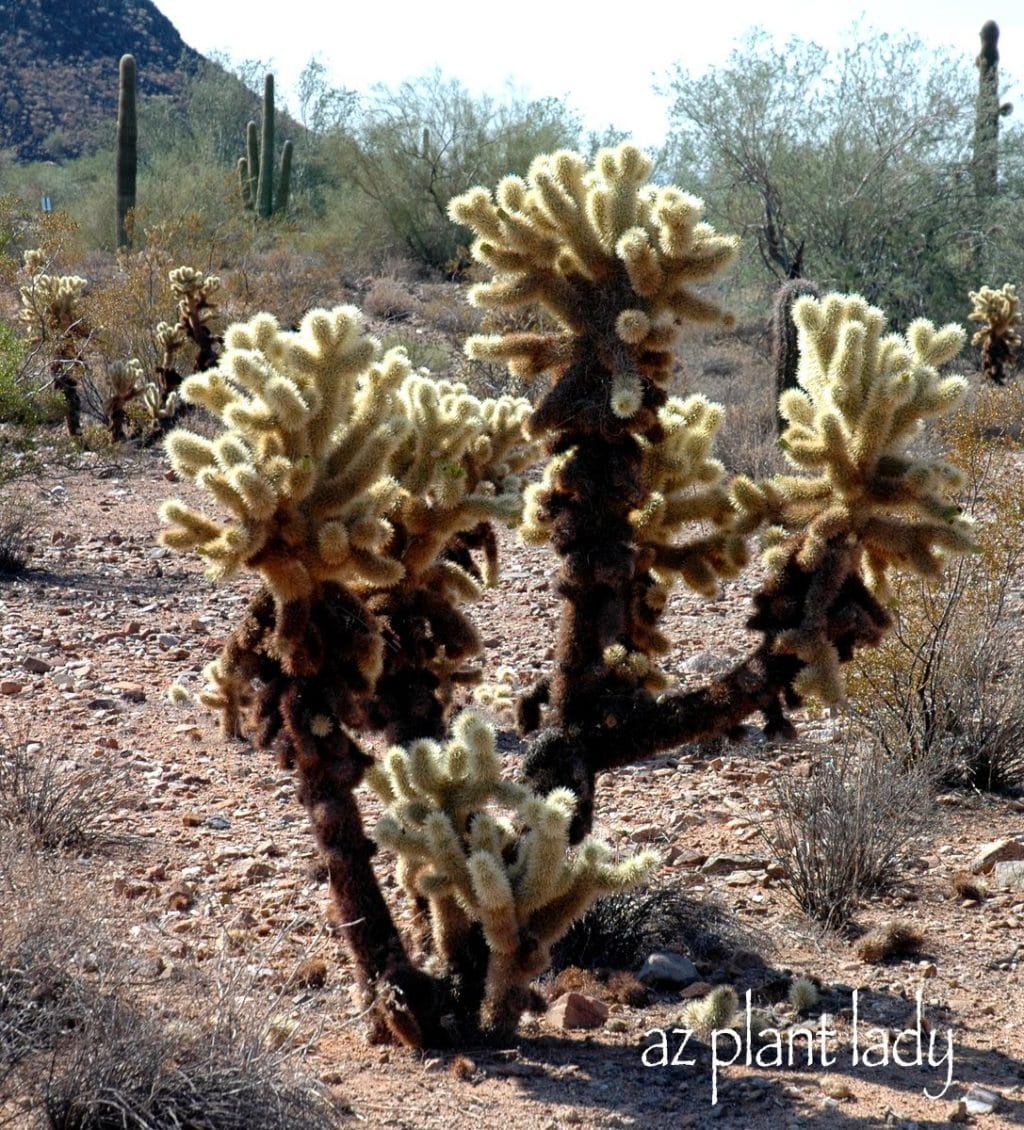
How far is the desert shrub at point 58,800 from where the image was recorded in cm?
547

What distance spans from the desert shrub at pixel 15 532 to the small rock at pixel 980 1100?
816cm

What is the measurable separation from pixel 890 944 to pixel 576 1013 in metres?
1.25

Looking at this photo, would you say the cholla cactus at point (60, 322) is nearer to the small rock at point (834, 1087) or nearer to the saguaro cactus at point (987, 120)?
the small rock at point (834, 1087)

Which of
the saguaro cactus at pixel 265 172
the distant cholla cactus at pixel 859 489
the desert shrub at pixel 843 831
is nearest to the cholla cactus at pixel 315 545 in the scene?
the distant cholla cactus at pixel 859 489

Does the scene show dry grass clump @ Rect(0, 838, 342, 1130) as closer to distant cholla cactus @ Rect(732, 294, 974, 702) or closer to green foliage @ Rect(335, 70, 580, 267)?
distant cholla cactus @ Rect(732, 294, 974, 702)

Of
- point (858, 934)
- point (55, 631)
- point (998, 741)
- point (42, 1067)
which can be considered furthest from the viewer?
point (55, 631)

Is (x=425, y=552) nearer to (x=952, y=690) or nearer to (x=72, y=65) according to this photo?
(x=952, y=690)

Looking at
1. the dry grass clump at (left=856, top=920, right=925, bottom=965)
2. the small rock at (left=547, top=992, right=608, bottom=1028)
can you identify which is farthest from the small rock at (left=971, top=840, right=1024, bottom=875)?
the small rock at (left=547, top=992, right=608, bottom=1028)

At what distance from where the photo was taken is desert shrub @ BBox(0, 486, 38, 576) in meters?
10.3

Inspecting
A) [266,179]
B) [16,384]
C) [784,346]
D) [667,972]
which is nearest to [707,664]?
[667,972]

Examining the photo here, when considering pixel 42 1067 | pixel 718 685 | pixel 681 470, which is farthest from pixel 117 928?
pixel 681 470

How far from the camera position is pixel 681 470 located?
4.74 m

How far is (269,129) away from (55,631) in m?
26.2

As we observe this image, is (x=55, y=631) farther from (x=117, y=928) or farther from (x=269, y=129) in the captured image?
(x=269, y=129)
